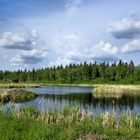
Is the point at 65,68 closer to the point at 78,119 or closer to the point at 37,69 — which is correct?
the point at 37,69

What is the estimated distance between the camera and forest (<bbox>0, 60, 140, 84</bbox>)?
14325 centimetres

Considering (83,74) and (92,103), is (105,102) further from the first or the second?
(83,74)

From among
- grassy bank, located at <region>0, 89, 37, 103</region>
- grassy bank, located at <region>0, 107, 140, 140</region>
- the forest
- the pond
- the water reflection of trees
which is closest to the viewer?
grassy bank, located at <region>0, 107, 140, 140</region>

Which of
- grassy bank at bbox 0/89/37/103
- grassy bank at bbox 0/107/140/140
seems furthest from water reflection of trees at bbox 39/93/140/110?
grassy bank at bbox 0/107/140/140

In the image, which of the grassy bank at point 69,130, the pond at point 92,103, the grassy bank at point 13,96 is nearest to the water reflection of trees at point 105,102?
the pond at point 92,103

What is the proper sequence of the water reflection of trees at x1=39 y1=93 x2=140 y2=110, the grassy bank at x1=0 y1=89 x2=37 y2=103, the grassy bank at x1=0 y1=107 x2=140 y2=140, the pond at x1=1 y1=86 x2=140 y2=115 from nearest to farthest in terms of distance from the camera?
1. the grassy bank at x1=0 y1=107 x2=140 y2=140
2. the pond at x1=1 y1=86 x2=140 y2=115
3. the water reflection of trees at x1=39 y1=93 x2=140 y2=110
4. the grassy bank at x1=0 y1=89 x2=37 y2=103

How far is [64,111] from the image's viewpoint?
26.4 meters

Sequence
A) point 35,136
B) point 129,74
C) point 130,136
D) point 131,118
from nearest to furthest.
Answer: point 35,136 < point 130,136 < point 131,118 < point 129,74

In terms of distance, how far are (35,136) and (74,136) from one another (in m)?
2.05

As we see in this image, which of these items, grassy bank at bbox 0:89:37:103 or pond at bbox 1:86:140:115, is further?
grassy bank at bbox 0:89:37:103

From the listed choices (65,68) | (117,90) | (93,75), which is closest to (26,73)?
(65,68)

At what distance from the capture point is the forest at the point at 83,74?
470ft

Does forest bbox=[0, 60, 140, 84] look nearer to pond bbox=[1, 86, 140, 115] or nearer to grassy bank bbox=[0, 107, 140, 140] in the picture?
pond bbox=[1, 86, 140, 115]

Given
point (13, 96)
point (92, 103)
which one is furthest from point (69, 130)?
point (13, 96)
